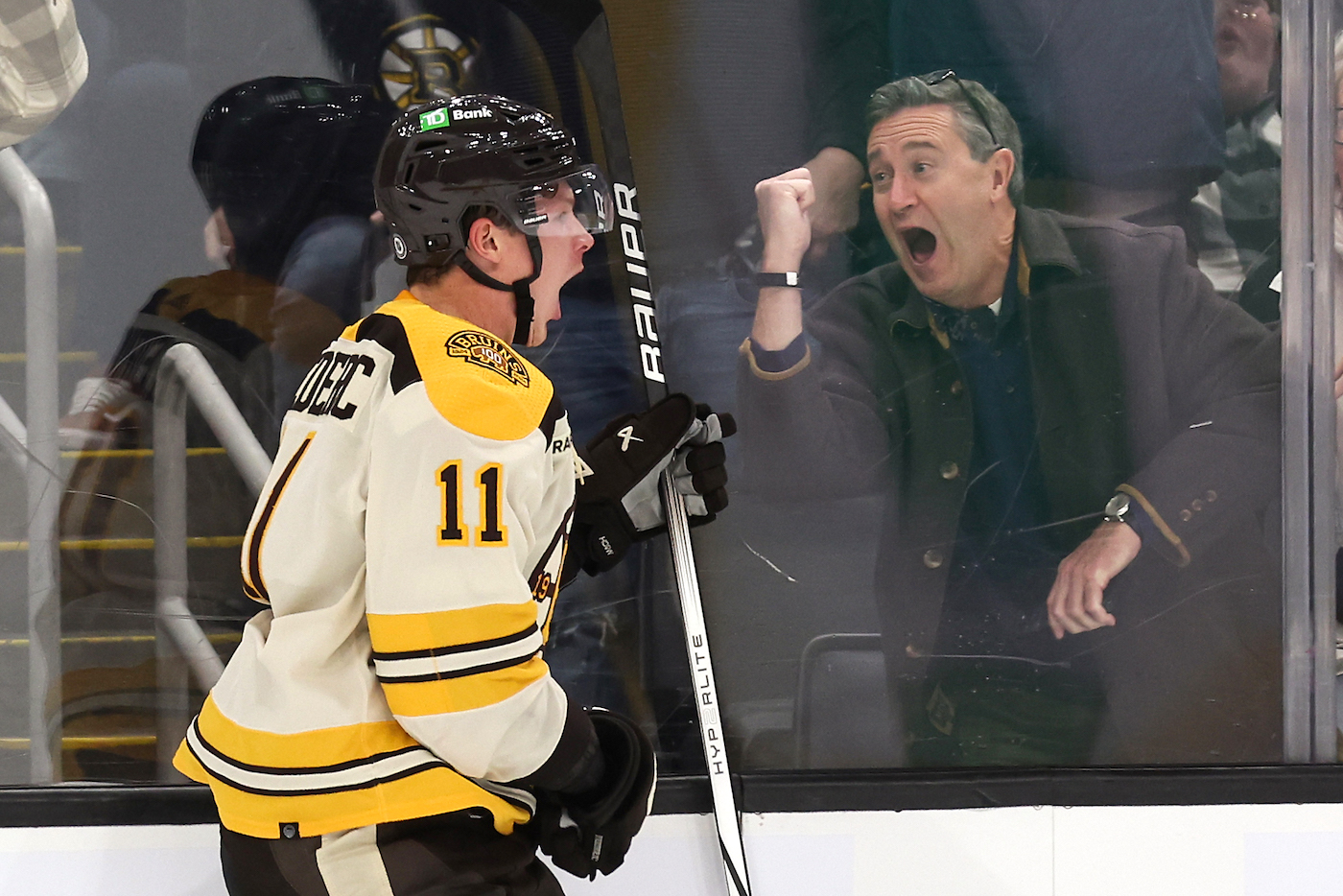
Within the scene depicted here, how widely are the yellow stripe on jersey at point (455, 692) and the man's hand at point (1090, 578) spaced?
1.29m

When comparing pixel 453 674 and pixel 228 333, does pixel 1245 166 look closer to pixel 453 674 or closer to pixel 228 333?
pixel 453 674

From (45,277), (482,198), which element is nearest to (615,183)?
(482,198)

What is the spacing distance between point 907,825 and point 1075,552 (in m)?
0.61

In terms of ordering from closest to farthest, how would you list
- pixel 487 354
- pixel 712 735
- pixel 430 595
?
pixel 430 595, pixel 487 354, pixel 712 735

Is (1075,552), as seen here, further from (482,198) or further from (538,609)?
(482,198)

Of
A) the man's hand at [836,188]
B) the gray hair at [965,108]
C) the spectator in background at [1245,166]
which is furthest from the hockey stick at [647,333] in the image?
the spectator in background at [1245,166]

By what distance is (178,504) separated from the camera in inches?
83.3

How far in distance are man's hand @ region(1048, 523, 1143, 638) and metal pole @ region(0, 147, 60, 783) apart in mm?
1913

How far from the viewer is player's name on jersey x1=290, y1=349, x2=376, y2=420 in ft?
4.34

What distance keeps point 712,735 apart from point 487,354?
0.99m

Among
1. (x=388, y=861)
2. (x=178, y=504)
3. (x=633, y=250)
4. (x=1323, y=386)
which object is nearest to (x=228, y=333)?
(x=178, y=504)

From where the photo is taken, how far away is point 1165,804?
6.99 feet

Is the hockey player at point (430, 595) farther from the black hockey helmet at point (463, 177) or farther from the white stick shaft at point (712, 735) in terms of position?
the white stick shaft at point (712, 735)

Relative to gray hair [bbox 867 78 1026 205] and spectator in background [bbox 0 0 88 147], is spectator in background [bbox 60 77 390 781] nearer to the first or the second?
spectator in background [bbox 0 0 88 147]
